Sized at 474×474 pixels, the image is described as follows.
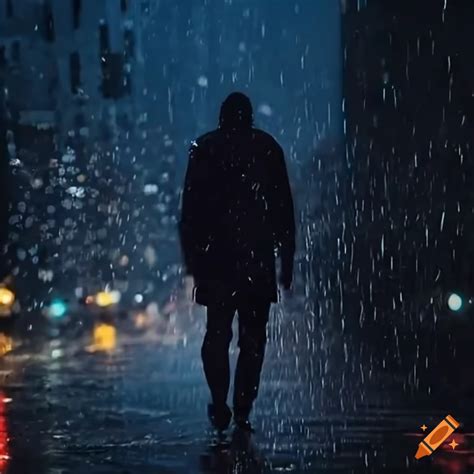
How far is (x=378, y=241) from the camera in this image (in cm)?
4191

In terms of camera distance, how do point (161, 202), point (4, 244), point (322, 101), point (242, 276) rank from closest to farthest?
point (242, 276) → point (4, 244) → point (322, 101) → point (161, 202)

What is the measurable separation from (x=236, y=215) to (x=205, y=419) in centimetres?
126

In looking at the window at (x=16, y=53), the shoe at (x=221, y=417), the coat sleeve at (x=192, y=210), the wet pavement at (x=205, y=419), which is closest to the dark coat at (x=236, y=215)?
the coat sleeve at (x=192, y=210)

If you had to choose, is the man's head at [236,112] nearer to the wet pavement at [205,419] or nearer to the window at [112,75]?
the wet pavement at [205,419]

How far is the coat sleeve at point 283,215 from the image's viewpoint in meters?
8.74

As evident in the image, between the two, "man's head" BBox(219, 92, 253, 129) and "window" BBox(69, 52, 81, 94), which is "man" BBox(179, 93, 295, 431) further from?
"window" BBox(69, 52, 81, 94)

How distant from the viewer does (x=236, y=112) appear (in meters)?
8.71

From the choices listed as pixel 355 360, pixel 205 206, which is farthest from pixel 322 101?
pixel 205 206

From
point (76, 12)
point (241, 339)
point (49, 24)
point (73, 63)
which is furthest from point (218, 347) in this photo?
point (76, 12)

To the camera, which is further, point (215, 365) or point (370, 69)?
point (370, 69)

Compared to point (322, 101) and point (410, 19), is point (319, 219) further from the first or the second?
point (322, 101)

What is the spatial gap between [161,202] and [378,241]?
77.0 meters

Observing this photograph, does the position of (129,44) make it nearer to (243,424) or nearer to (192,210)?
(192,210)

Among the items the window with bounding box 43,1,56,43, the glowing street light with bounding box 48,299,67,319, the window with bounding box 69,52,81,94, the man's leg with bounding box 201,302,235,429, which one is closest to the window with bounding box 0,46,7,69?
the window with bounding box 43,1,56,43
